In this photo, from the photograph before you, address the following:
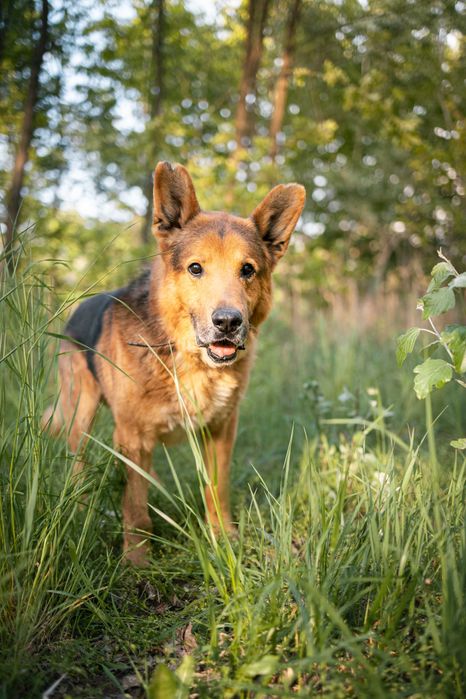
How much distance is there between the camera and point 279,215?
3352 millimetres

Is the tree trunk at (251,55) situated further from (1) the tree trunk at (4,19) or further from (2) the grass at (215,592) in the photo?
(2) the grass at (215,592)

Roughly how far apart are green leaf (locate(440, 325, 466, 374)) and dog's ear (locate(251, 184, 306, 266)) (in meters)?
1.67

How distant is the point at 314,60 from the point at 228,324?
11.1 meters

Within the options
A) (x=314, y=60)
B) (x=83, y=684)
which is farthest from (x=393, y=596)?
(x=314, y=60)

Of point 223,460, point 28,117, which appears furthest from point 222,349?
point 28,117

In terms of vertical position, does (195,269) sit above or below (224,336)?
above

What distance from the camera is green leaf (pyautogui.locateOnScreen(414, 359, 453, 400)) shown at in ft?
5.90

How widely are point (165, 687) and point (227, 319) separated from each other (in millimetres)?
1614

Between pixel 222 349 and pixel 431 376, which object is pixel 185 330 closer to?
pixel 222 349

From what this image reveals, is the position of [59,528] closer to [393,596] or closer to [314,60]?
[393,596]

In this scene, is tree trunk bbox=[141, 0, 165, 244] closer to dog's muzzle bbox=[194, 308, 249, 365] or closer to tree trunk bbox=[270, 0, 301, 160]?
tree trunk bbox=[270, 0, 301, 160]

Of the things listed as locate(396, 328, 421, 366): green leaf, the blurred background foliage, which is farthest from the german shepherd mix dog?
the blurred background foliage

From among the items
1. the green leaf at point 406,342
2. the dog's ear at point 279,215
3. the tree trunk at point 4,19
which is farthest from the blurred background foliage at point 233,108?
the green leaf at point 406,342

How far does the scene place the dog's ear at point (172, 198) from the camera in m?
2.93
